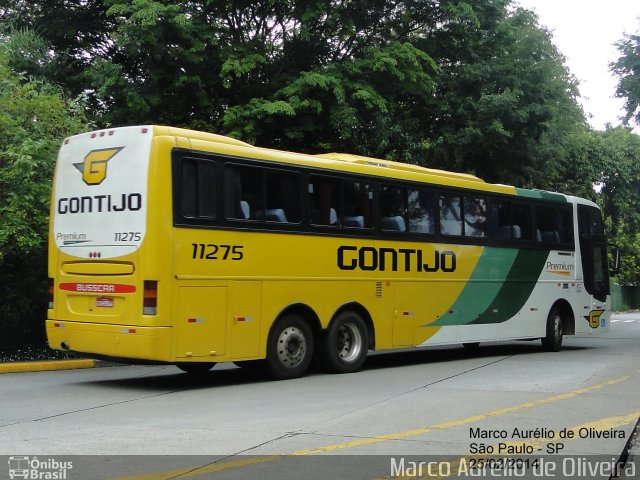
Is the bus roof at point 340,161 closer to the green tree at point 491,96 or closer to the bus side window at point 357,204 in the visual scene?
the bus side window at point 357,204

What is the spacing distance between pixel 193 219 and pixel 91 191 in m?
1.58

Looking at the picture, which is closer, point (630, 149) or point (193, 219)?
point (193, 219)

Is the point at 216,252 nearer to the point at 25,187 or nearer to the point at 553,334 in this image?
the point at 25,187

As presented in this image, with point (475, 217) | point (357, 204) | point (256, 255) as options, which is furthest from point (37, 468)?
point (475, 217)

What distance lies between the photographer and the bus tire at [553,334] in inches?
740

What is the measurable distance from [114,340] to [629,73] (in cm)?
1581

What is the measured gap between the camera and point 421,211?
15.5 m

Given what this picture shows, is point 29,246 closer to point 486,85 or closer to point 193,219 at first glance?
point 193,219

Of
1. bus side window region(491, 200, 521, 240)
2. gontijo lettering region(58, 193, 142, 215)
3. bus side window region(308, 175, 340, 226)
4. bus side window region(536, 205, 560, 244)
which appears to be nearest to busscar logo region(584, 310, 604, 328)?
bus side window region(536, 205, 560, 244)

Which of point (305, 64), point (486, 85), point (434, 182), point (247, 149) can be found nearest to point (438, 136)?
point (486, 85)

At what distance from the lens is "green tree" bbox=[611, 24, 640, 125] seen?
2138 cm

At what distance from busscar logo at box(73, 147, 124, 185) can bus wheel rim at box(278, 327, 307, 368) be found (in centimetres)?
343

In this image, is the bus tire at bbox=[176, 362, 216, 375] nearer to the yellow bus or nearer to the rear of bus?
the yellow bus

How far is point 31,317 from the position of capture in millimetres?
16641
